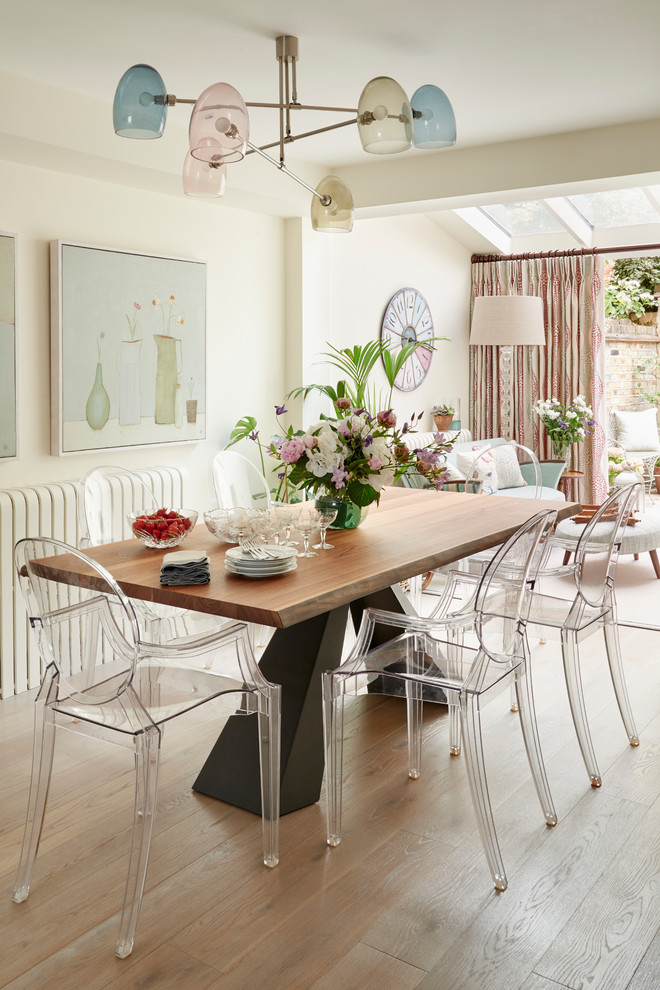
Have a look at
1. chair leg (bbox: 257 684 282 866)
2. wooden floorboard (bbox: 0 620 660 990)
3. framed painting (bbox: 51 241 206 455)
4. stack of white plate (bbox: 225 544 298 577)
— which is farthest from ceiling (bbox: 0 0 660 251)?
wooden floorboard (bbox: 0 620 660 990)

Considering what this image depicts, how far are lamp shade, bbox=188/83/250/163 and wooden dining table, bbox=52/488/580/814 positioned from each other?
45.2 inches

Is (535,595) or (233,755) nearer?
(233,755)

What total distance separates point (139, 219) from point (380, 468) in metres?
2.14

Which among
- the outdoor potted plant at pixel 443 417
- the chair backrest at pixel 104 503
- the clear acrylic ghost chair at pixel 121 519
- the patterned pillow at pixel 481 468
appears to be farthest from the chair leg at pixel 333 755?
the outdoor potted plant at pixel 443 417

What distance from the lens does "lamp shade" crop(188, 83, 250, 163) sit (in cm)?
229

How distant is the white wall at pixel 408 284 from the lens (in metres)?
5.88

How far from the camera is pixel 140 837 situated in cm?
207

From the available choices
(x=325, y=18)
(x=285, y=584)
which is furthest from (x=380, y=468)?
(x=325, y=18)

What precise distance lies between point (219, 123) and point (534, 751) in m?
1.95

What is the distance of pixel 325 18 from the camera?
2.91m

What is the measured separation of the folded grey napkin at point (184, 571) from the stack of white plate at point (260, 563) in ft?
0.24

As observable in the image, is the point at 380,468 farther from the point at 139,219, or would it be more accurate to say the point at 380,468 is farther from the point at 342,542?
the point at 139,219

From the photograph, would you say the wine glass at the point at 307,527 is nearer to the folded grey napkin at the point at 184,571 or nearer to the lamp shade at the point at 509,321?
the folded grey napkin at the point at 184,571

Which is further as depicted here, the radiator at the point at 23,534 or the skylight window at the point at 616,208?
the skylight window at the point at 616,208
